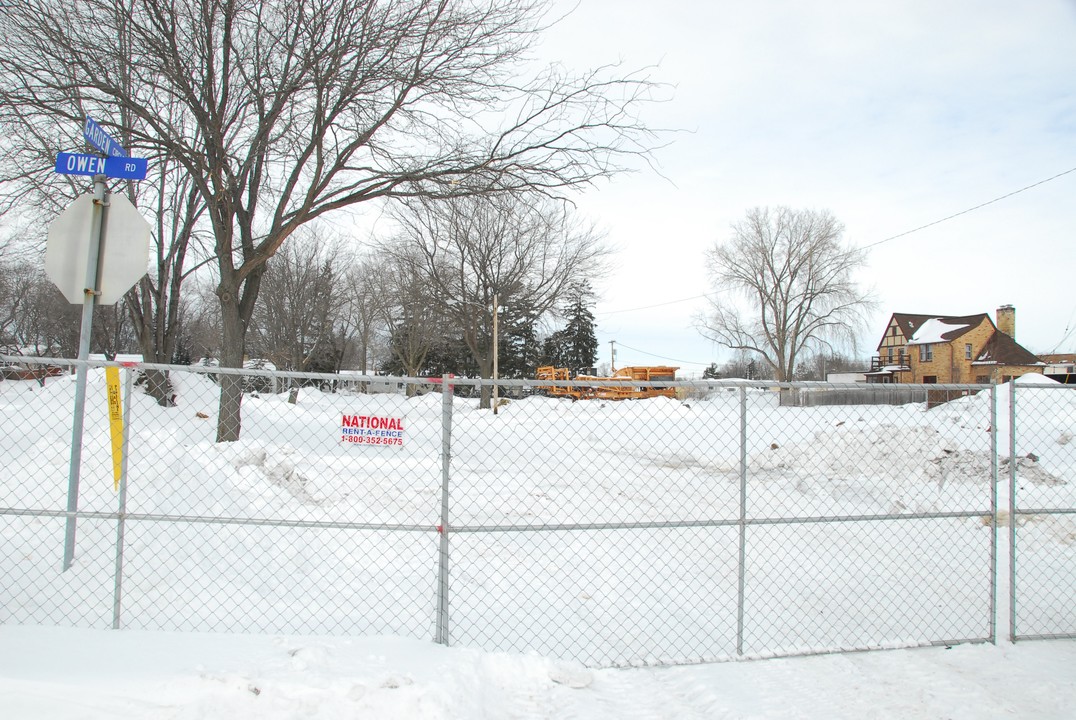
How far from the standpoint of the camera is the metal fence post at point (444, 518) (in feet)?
11.6

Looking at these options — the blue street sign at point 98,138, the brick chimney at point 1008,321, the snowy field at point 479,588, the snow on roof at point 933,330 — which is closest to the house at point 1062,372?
the snow on roof at point 933,330

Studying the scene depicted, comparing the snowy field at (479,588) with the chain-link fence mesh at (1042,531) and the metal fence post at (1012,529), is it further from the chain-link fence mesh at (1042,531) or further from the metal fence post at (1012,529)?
the metal fence post at (1012,529)

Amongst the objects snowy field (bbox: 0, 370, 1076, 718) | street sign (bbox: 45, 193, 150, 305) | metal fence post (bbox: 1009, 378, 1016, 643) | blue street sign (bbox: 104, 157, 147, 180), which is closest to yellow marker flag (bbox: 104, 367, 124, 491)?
snowy field (bbox: 0, 370, 1076, 718)

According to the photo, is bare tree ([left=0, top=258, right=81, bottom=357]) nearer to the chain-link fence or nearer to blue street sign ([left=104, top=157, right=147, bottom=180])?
the chain-link fence

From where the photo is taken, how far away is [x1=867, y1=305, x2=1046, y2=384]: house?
4512cm

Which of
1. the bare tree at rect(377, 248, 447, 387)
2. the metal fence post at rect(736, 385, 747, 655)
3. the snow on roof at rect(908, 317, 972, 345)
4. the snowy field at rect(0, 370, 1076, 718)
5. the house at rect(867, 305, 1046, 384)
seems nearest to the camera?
the snowy field at rect(0, 370, 1076, 718)

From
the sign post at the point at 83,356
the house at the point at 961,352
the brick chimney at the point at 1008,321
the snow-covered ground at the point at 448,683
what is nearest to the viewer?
the snow-covered ground at the point at 448,683

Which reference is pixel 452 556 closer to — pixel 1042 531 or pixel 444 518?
pixel 444 518

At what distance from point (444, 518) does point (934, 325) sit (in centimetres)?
5727

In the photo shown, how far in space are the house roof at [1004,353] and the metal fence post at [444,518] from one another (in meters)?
53.4

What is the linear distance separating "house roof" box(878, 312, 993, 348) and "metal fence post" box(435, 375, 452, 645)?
177ft

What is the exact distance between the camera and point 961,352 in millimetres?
45844

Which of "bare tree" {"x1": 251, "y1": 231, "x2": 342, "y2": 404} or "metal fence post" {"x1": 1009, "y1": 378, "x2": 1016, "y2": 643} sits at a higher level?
"bare tree" {"x1": 251, "y1": 231, "x2": 342, "y2": 404}

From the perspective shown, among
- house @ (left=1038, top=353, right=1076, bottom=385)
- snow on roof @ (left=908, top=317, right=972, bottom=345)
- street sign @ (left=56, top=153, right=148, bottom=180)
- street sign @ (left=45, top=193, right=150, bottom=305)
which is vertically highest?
snow on roof @ (left=908, top=317, right=972, bottom=345)
